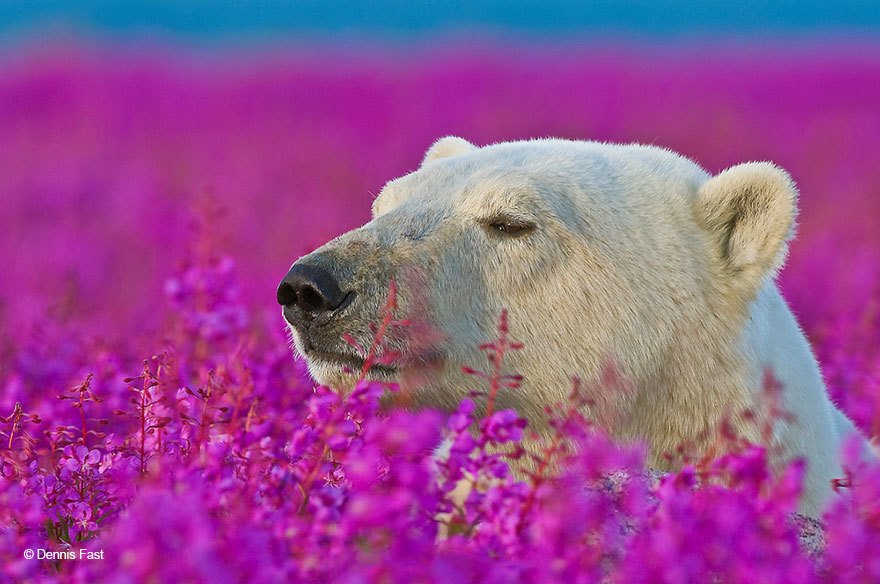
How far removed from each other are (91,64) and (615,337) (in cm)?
2129

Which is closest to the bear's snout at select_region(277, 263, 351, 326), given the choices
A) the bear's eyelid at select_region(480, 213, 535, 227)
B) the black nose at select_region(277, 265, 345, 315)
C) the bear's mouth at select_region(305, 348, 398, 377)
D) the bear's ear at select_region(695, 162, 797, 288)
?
the black nose at select_region(277, 265, 345, 315)

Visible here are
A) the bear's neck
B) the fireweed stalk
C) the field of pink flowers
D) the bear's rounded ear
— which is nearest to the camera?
the fireweed stalk

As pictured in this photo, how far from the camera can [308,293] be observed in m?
3.01

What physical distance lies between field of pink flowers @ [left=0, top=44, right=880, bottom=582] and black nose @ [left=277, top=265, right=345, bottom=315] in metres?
0.26

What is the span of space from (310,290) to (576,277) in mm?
796

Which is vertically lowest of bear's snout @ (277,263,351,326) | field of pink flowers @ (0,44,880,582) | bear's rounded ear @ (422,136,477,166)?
field of pink flowers @ (0,44,880,582)

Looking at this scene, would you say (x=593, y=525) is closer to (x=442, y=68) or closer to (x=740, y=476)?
(x=740, y=476)

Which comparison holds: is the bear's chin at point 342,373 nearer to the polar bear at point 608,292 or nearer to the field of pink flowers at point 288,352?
the polar bear at point 608,292

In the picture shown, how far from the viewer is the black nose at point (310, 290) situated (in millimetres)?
2973

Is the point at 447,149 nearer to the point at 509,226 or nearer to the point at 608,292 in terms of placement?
the point at 509,226

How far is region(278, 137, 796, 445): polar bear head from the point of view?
3203 mm

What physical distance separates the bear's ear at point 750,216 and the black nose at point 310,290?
3.80 ft
